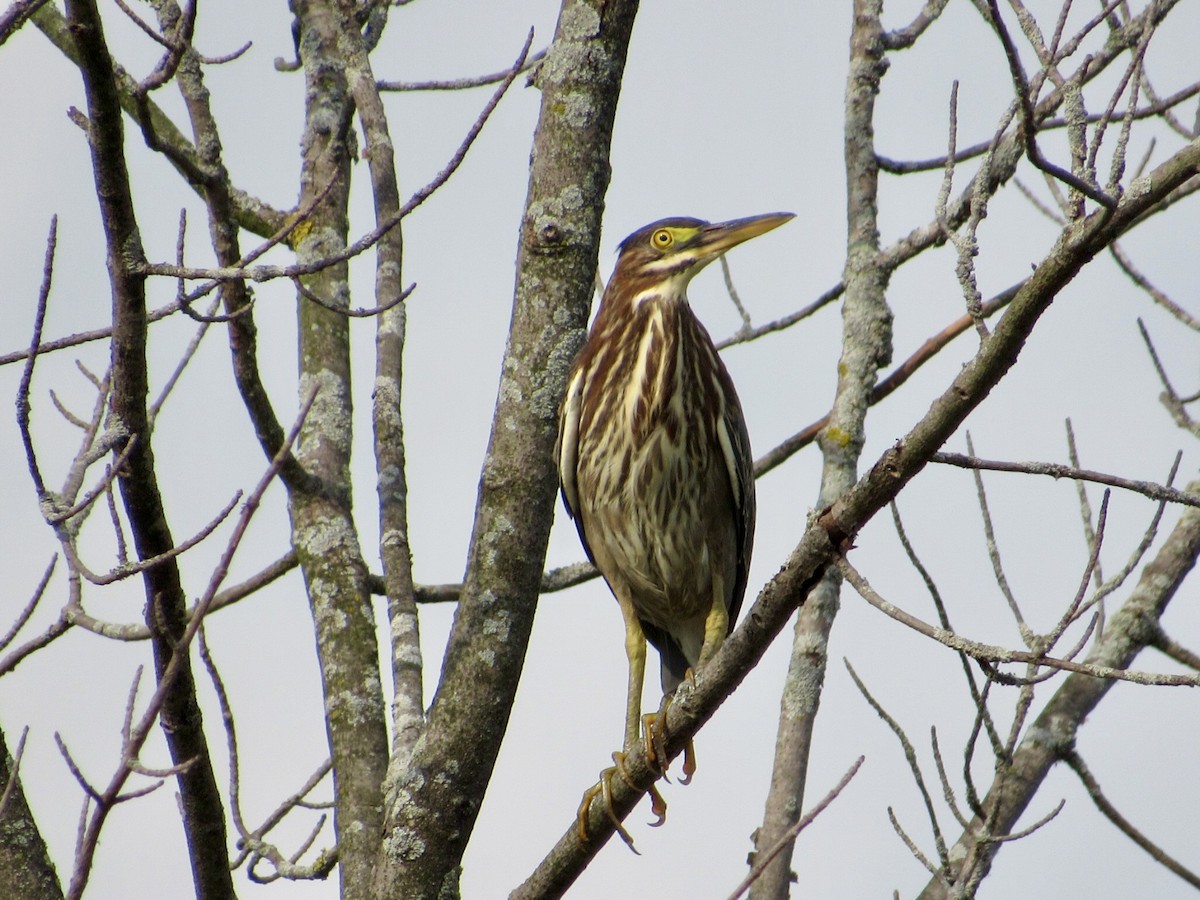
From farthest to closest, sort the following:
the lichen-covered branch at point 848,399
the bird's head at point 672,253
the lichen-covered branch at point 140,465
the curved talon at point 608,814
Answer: the bird's head at point 672,253 → the lichen-covered branch at point 848,399 → the curved talon at point 608,814 → the lichen-covered branch at point 140,465

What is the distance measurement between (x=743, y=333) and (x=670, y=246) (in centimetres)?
55

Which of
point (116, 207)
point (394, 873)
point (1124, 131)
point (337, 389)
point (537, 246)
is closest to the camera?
point (1124, 131)

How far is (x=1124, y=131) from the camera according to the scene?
2158 mm

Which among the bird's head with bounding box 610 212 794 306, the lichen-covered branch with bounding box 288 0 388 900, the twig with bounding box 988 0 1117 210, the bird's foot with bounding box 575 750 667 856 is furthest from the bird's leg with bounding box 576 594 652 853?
the twig with bounding box 988 0 1117 210

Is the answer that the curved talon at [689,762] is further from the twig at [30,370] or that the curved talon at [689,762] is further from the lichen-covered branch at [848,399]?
the twig at [30,370]

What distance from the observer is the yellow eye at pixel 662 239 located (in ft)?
17.7

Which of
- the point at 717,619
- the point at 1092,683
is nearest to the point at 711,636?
the point at 717,619

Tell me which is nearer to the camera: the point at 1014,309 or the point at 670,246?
the point at 1014,309

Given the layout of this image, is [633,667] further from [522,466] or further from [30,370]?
[30,370]

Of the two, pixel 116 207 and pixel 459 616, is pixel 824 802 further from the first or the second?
pixel 116 207

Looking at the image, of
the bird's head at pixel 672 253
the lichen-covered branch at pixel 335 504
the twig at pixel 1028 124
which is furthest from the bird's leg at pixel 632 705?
the twig at pixel 1028 124

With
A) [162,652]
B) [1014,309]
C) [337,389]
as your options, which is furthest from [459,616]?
[1014,309]

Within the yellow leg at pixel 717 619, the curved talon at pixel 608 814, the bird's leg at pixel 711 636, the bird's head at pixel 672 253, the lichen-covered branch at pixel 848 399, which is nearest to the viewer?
the curved talon at pixel 608 814

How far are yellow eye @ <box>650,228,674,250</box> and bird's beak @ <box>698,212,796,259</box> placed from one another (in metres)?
0.14
